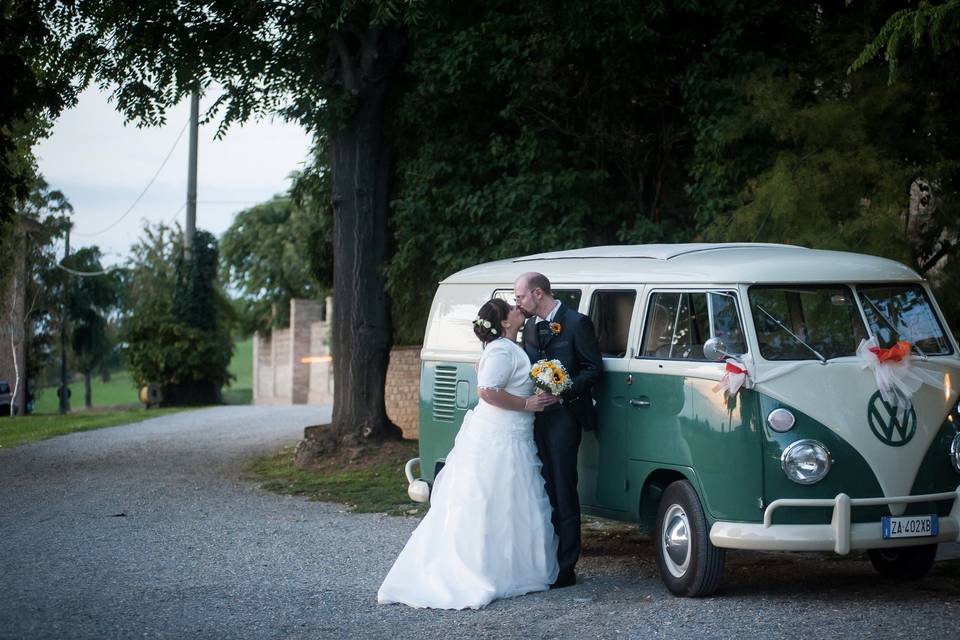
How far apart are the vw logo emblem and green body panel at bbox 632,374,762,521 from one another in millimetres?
755

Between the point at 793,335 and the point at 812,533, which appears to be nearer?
the point at 812,533

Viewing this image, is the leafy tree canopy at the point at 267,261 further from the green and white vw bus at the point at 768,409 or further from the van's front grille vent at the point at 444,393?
the green and white vw bus at the point at 768,409

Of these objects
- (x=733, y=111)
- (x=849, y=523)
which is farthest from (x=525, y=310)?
(x=733, y=111)

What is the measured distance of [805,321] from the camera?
8.56 meters

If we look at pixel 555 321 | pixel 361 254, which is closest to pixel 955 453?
pixel 555 321

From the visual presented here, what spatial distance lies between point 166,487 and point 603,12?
8.03 m

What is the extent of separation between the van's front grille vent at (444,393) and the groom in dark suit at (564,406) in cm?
165

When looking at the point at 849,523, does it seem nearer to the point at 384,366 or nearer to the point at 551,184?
the point at 551,184

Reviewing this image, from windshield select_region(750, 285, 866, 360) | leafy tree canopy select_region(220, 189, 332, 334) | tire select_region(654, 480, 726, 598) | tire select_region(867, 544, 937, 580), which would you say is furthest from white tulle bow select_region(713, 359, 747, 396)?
leafy tree canopy select_region(220, 189, 332, 334)

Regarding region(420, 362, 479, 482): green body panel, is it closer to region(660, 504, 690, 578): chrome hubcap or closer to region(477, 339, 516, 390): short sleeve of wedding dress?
region(477, 339, 516, 390): short sleeve of wedding dress

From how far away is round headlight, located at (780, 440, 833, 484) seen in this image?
8.05m

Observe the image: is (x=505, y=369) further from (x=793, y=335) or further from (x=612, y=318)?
(x=793, y=335)

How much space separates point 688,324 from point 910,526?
1.94 metres

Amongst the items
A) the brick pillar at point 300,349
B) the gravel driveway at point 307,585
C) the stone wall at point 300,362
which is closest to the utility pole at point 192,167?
the stone wall at point 300,362
